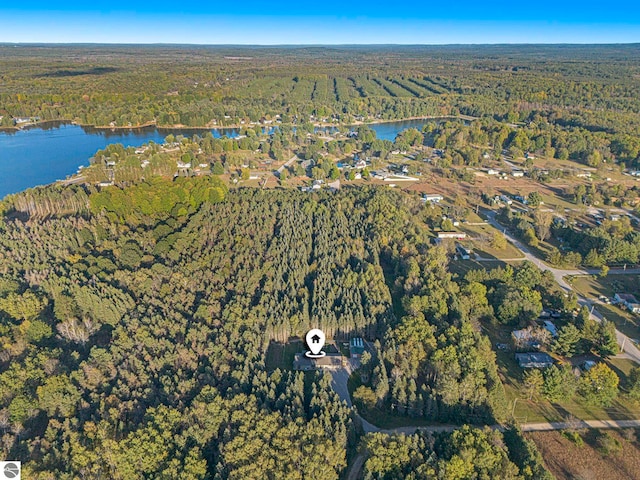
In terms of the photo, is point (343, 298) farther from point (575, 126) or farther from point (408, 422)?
point (575, 126)

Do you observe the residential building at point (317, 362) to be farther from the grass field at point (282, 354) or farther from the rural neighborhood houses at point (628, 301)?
the rural neighborhood houses at point (628, 301)

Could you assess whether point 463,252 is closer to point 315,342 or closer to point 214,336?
point 315,342

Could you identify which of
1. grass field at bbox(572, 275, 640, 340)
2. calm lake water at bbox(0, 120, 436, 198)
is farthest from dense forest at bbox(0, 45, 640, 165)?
grass field at bbox(572, 275, 640, 340)

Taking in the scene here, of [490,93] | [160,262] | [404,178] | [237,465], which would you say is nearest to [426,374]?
[237,465]

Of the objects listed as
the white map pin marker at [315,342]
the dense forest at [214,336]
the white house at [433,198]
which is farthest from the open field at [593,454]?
the white house at [433,198]

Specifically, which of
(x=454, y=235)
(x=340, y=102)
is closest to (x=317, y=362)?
(x=454, y=235)

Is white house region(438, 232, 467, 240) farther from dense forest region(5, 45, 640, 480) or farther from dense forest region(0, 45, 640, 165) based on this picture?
dense forest region(0, 45, 640, 165)
